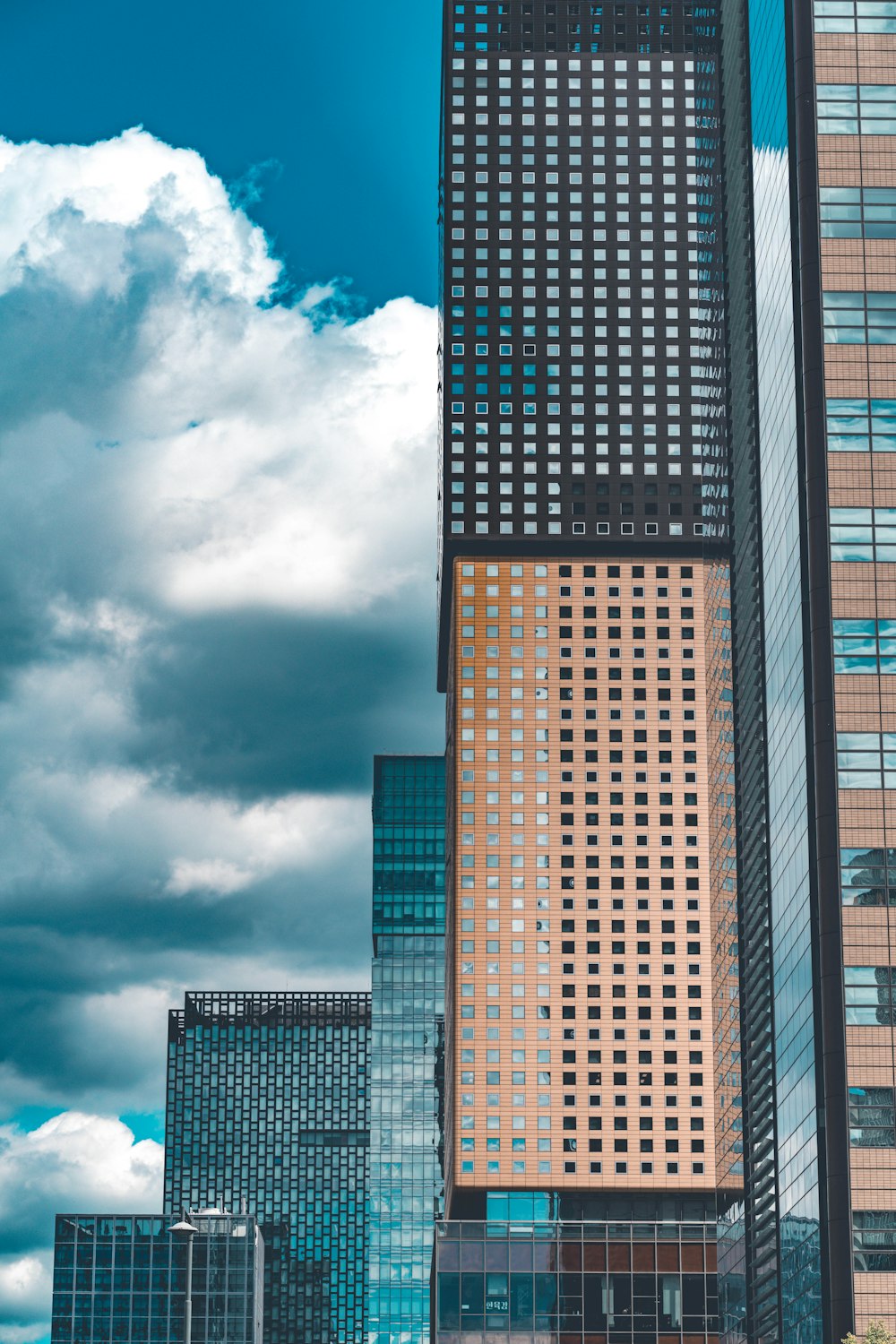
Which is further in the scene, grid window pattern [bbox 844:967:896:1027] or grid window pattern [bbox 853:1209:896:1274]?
grid window pattern [bbox 844:967:896:1027]

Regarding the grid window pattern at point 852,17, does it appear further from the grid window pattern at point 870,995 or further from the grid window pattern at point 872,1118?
the grid window pattern at point 872,1118

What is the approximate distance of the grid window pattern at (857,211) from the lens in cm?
11681

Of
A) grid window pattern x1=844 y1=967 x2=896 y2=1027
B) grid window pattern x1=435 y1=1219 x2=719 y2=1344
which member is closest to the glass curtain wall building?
grid window pattern x1=844 y1=967 x2=896 y2=1027

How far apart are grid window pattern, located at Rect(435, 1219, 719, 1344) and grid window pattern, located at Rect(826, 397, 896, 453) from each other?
326ft

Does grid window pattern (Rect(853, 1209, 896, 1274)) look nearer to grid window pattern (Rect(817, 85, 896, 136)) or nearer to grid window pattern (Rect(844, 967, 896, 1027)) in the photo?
grid window pattern (Rect(844, 967, 896, 1027))

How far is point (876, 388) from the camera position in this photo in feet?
378

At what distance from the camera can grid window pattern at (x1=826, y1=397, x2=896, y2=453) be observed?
114 m

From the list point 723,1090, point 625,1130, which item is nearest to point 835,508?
point 723,1090

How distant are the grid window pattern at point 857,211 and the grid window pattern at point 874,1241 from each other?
50.8m

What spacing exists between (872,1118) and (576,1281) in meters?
95.4

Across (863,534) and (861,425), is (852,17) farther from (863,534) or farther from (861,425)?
(863,534)

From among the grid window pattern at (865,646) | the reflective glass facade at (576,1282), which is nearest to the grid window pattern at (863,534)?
the grid window pattern at (865,646)

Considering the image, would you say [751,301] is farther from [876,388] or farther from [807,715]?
[807,715]

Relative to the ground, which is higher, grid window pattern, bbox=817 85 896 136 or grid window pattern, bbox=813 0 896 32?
grid window pattern, bbox=813 0 896 32
